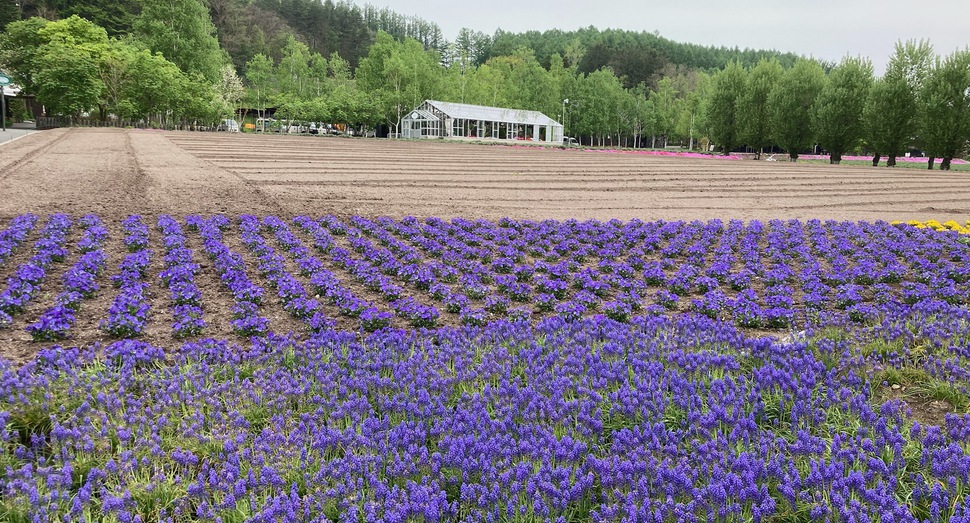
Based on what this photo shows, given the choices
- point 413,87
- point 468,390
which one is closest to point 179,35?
point 413,87

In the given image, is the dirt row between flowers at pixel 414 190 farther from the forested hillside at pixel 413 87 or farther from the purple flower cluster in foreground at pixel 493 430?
the forested hillside at pixel 413 87

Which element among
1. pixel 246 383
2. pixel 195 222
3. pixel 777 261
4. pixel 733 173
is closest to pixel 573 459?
pixel 246 383

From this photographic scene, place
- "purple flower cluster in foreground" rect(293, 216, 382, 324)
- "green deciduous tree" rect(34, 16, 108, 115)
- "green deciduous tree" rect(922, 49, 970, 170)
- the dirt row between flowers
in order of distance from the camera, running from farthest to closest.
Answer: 1. "green deciduous tree" rect(34, 16, 108, 115)
2. "green deciduous tree" rect(922, 49, 970, 170)
3. the dirt row between flowers
4. "purple flower cluster in foreground" rect(293, 216, 382, 324)

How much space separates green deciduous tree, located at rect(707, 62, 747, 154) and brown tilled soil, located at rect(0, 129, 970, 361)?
35.2 meters

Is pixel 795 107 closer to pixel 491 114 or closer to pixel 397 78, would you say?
pixel 491 114

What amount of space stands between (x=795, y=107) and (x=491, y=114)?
145ft

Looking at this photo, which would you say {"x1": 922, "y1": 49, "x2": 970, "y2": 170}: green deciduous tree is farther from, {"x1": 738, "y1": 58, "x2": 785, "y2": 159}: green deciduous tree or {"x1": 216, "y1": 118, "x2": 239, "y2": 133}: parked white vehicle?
{"x1": 216, "y1": 118, "x2": 239, "y2": 133}: parked white vehicle

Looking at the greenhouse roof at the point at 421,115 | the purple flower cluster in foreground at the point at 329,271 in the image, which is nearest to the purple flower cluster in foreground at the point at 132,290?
the purple flower cluster in foreground at the point at 329,271

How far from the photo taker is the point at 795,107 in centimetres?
5934

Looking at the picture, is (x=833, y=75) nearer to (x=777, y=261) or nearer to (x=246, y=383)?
(x=777, y=261)

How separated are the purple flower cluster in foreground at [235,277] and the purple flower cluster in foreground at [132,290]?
0.97 metres

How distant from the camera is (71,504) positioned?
379cm

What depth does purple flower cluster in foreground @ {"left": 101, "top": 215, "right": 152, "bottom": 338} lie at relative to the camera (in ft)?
23.1

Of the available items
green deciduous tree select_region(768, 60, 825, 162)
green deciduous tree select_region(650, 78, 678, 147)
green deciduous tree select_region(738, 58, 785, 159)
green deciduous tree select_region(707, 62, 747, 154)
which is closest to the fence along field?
green deciduous tree select_region(768, 60, 825, 162)
